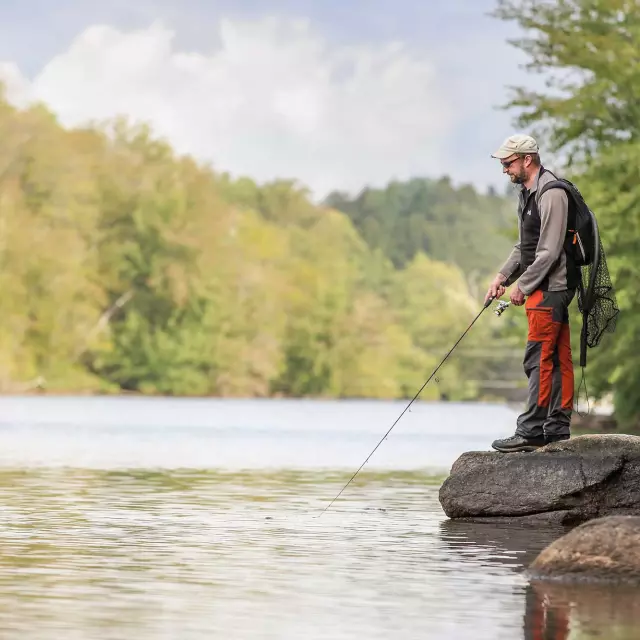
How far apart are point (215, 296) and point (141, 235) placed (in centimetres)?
478

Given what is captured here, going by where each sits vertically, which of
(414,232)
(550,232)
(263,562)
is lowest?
(263,562)

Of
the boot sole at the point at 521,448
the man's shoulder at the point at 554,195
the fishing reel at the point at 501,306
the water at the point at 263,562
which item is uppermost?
the man's shoulder at the point at 554,195

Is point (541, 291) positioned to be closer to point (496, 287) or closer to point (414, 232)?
point (496, 287)

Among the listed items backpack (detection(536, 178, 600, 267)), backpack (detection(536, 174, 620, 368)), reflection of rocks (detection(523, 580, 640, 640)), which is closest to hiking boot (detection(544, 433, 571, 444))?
backpack (detection(536, 174, 620, 368))

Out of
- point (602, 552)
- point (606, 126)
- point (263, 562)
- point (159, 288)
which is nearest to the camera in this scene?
point (602, 552)

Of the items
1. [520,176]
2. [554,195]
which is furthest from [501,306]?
[554,195]

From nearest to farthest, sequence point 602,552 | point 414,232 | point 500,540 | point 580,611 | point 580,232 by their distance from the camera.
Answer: point 580,611 → point 602,552 → point 500,540 → point 580,232 → point 414,232

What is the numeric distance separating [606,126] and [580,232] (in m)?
27.6

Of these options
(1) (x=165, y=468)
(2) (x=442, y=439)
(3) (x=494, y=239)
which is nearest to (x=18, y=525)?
(1) (x=165, y=468)

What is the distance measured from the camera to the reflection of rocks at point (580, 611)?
881 centimetres

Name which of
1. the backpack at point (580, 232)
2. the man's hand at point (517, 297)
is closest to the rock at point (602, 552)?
the man's hand at point (517, 297)

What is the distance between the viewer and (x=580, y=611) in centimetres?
948

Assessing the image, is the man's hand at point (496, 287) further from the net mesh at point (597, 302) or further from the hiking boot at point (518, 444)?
the hiking boot at point (518, 444)

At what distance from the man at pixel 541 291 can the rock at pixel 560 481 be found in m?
0.24
